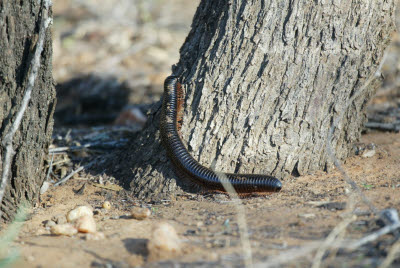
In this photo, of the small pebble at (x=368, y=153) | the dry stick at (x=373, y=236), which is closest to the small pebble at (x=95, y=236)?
the dry stick at (x=373, y=236)

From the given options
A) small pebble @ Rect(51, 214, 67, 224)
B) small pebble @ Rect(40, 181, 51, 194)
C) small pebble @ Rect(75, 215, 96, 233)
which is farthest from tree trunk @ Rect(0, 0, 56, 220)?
small pebble @ Rect(75, 215, 96, 233)

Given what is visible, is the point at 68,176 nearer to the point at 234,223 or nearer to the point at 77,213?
the point at 77,213

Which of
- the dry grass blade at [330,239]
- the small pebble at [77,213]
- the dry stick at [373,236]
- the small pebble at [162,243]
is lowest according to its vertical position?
the small pebble at [77,213]

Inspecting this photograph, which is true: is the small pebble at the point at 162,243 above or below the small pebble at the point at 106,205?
above

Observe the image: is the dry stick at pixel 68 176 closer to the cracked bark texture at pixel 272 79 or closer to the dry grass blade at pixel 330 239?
the cracked bark texture at pixel 272 79

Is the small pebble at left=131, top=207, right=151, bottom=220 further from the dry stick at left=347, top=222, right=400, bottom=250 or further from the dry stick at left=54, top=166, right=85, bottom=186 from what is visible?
the dry stick at left=347, top=222, right=400, bottom=250

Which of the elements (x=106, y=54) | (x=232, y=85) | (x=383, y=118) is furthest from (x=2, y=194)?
(x=106, y=54)

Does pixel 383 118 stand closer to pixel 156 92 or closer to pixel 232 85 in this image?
pixel 232 85
